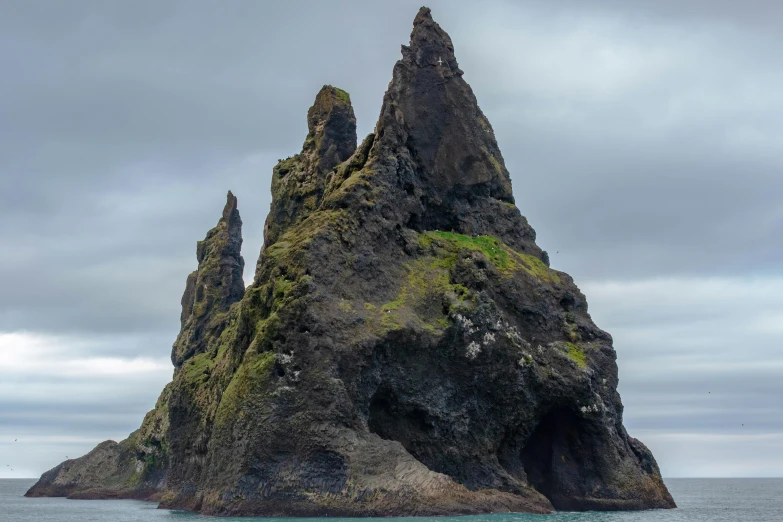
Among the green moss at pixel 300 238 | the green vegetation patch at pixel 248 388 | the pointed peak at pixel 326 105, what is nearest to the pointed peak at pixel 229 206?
the pointed peak at pixel 326 105

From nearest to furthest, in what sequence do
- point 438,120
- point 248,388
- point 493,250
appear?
point 248,388
point 493,250
point 438,120

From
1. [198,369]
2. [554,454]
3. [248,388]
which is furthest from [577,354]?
[198,369]

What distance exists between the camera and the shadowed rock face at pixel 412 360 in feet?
163

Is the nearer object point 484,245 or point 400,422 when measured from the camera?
point 400,422

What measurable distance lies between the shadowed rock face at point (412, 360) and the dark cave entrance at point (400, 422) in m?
0.09

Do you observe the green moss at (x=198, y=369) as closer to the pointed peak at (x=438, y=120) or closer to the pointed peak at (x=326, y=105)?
the pointed peak at (x=326, y=105)

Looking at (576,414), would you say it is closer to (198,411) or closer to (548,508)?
(548,508)

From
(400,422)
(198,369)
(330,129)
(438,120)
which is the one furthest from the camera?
(330,129)

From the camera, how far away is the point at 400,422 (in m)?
55.2

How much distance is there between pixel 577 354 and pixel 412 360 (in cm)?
1332

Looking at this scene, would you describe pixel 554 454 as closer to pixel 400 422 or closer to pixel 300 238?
pixel 400 422

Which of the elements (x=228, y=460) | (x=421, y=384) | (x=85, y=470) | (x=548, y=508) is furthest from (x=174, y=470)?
(x=85, y=470)

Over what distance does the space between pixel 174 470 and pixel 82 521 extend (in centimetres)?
1387

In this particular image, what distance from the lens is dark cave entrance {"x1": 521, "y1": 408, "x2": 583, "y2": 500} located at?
59.9 metres
